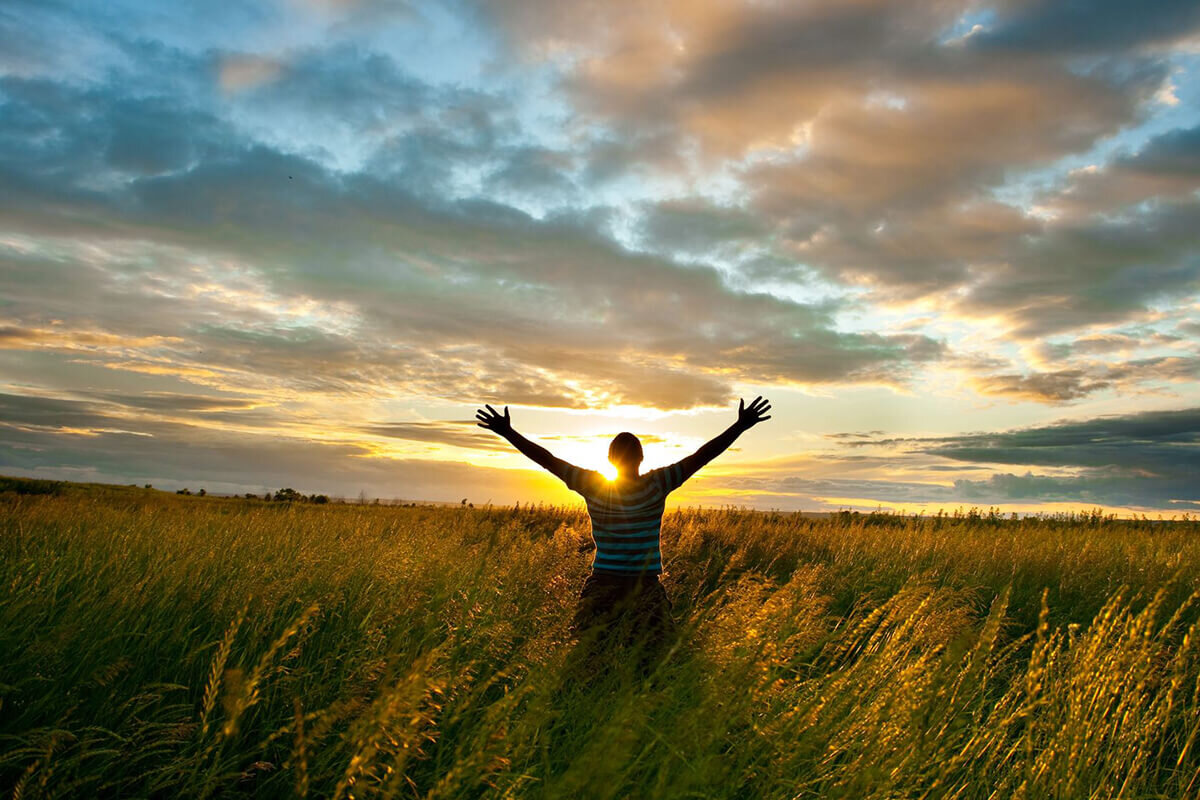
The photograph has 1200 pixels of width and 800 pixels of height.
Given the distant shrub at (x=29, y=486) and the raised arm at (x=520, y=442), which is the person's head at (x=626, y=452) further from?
the distant shrub at (x=29, y=486)

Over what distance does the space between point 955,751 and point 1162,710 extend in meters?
1.56

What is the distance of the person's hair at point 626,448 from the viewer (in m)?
5.51

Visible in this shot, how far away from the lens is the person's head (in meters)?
5.50

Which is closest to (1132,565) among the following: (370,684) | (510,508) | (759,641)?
(759,641)

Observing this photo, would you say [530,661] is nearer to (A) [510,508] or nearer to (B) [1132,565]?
(B) [1132,565]

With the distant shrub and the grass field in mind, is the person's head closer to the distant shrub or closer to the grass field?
the grass field

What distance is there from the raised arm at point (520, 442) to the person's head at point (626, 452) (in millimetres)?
523

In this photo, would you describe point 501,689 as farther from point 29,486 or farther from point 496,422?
point 29,486

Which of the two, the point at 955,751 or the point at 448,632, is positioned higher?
the point at 448,632

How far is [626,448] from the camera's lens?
552 centimetres

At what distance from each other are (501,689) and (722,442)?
2662 mm

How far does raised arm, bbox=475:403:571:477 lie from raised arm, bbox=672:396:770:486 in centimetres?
100

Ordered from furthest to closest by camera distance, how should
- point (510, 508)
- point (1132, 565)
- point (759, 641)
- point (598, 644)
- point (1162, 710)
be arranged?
point (510, 508), point (1132, 565), point (598, 644), point (759, 641), point (1162, 710)

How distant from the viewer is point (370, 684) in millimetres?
4656
